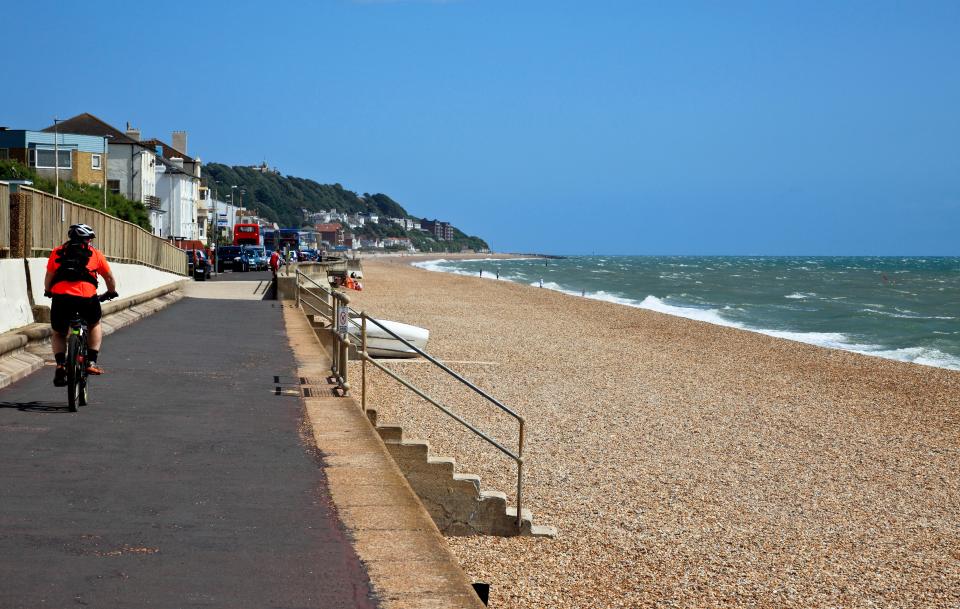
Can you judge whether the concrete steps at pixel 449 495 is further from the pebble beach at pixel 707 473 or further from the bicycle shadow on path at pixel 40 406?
the bicycle shadow on path at pixel 40 406

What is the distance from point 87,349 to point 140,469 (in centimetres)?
278

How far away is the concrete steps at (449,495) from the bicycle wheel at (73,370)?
2.64 metres

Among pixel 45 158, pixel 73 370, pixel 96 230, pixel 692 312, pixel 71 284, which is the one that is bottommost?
pixel 692 312

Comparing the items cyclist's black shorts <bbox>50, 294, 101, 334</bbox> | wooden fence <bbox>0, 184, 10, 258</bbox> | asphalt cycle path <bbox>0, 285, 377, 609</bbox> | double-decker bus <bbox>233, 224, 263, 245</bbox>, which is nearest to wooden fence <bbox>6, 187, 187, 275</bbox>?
wooden fence <bbox>0, 184, 10, 258</bbox>

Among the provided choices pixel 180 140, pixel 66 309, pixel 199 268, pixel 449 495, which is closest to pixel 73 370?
pixel 66 309

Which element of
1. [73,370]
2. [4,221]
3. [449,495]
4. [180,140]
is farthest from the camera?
[180,140]

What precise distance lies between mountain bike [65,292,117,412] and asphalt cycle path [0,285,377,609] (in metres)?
0.17

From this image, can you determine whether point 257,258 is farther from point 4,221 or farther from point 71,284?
point 71,284

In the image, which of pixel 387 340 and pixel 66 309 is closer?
pixel 66 309

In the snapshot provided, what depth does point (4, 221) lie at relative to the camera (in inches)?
516

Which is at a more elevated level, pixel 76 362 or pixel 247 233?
pixel 247 233

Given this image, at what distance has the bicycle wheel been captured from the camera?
29.2 feet

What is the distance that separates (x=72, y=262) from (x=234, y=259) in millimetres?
56161

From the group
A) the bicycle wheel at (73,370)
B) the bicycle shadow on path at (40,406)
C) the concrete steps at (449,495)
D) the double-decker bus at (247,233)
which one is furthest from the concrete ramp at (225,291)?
the double-decker bus at (247,233)
